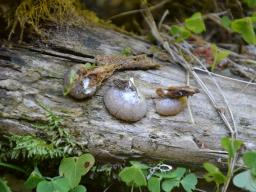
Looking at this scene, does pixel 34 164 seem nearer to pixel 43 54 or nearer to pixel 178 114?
pixel 43 54

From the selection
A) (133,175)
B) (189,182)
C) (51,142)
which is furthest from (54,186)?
(189,182)

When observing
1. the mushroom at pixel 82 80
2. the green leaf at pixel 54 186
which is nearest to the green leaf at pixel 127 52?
the mushroom at pixel 82 80

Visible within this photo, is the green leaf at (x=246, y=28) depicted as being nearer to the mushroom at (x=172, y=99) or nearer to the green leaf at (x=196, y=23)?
the green leaf at (x=196, y=23)

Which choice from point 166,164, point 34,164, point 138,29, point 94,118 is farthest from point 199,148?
point 138,29

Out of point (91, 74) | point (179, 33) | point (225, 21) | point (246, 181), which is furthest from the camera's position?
point (225, 21)

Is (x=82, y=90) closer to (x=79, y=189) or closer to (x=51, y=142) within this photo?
(x=51, y=142)

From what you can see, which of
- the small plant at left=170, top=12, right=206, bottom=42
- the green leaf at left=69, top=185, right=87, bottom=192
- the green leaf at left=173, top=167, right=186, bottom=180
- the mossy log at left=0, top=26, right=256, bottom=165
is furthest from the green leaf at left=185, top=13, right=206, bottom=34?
the green leaf at left=69, top=185, right=87, bottom=192
